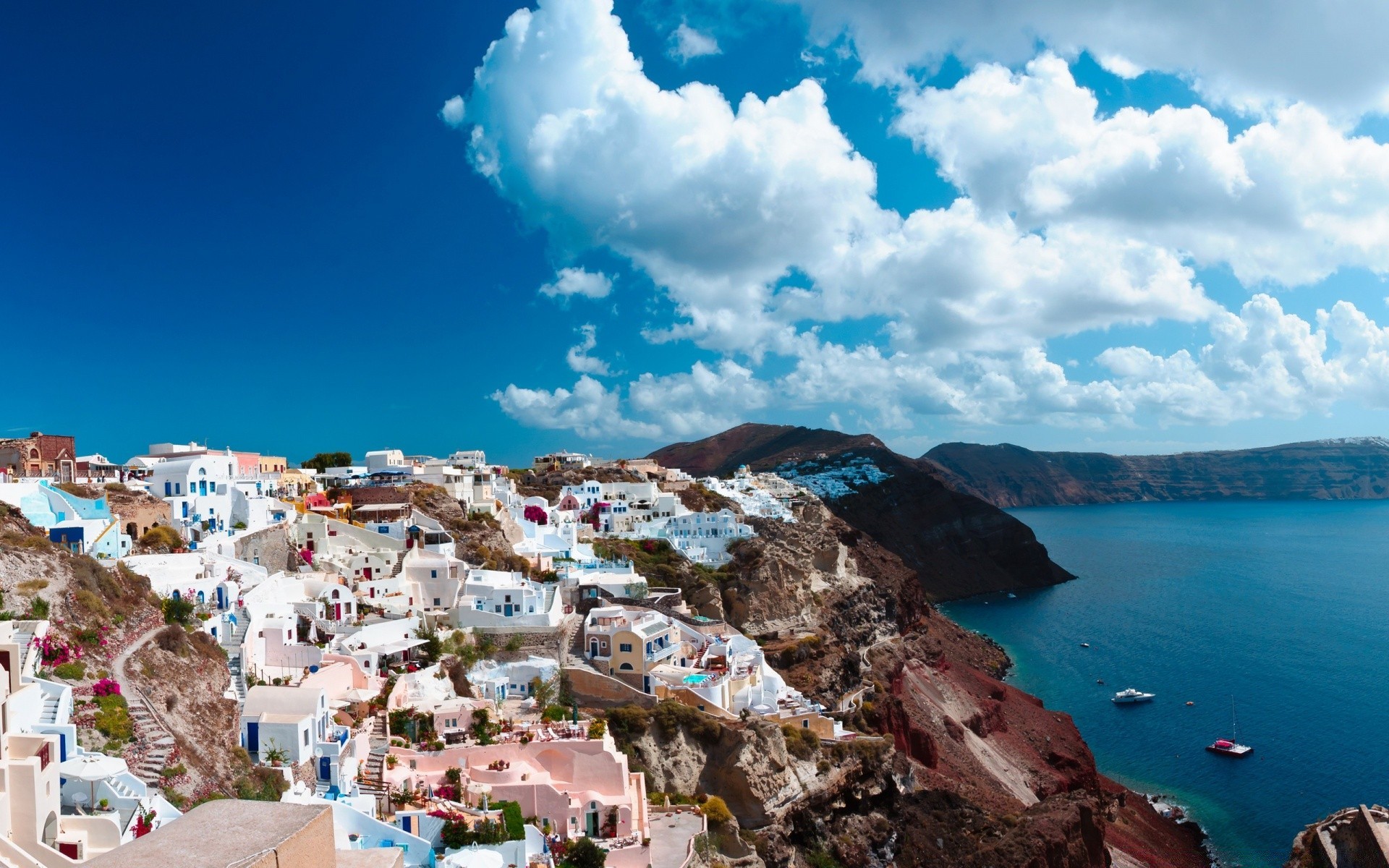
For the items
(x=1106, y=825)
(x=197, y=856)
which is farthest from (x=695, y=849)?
(x=1106, y=825)

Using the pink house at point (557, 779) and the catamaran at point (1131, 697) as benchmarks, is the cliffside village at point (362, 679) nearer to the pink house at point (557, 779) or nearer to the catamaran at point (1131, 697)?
the pink house at point (557, 779)

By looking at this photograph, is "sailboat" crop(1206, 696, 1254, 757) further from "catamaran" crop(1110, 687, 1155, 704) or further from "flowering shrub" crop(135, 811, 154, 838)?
"flowering shrub" crop(135, 811, 154, 838)

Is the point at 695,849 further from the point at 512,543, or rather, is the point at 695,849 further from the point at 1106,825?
the point at 512,543

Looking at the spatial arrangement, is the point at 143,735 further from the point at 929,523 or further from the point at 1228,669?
the point at 929,523

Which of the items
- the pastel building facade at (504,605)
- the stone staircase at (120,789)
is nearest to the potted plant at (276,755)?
the stone staircase at (120,789)

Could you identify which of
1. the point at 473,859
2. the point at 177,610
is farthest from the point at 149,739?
the point at 177,610

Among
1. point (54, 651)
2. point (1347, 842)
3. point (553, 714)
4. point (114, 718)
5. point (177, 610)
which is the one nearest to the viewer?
point (114, 718)
